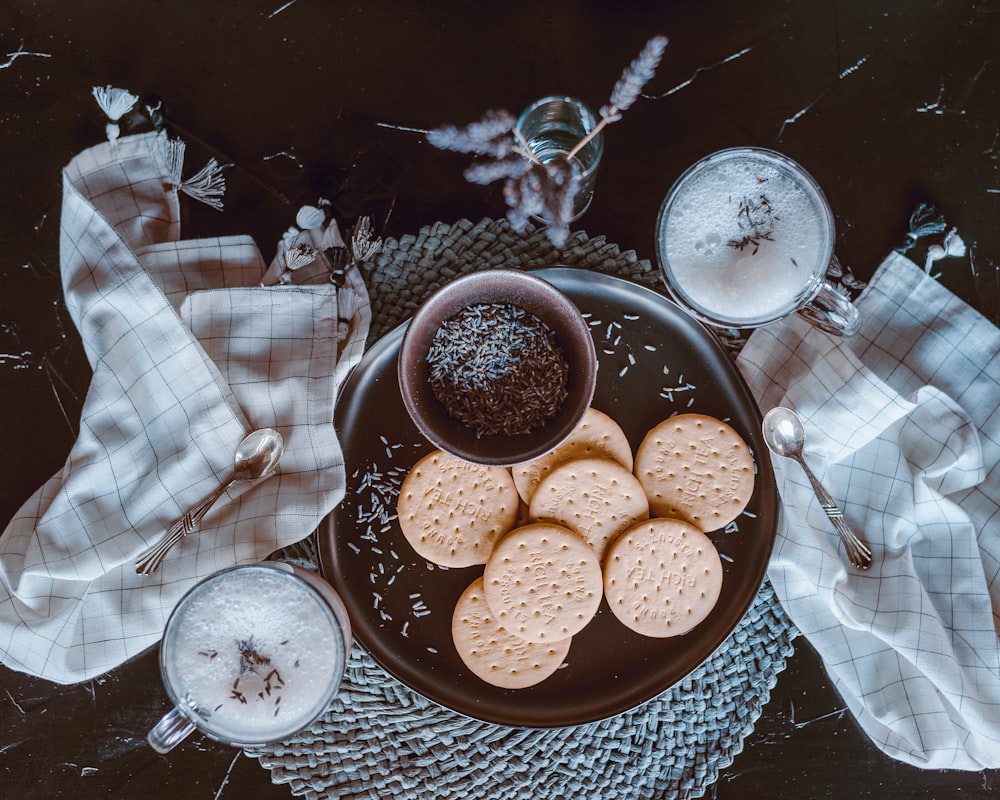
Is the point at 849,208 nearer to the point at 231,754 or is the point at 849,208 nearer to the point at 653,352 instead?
the point at 653,352

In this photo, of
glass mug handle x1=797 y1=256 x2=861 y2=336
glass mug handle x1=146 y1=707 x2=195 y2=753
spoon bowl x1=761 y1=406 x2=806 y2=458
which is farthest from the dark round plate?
glass mug handle x1=146 y1=707 x2=195 y2=753

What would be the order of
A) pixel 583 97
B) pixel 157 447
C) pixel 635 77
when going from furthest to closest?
pixel 583 97 → pixel 157 447 → pixel 635 77

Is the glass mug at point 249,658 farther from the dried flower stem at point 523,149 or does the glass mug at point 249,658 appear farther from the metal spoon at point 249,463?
the dried flower stem at point 523,149

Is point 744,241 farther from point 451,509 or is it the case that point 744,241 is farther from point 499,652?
point 499,652

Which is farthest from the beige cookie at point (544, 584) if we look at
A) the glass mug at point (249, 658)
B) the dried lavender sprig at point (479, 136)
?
the dried lavender sprig at point (479, 136)

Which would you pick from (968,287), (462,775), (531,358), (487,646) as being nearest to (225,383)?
(531,358)

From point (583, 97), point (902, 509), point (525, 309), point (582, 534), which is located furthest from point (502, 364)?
point (902, 509)

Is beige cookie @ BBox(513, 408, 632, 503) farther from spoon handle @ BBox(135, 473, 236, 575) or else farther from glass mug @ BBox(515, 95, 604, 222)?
spoon handle @ BBox(135, 473, 236, 575)
